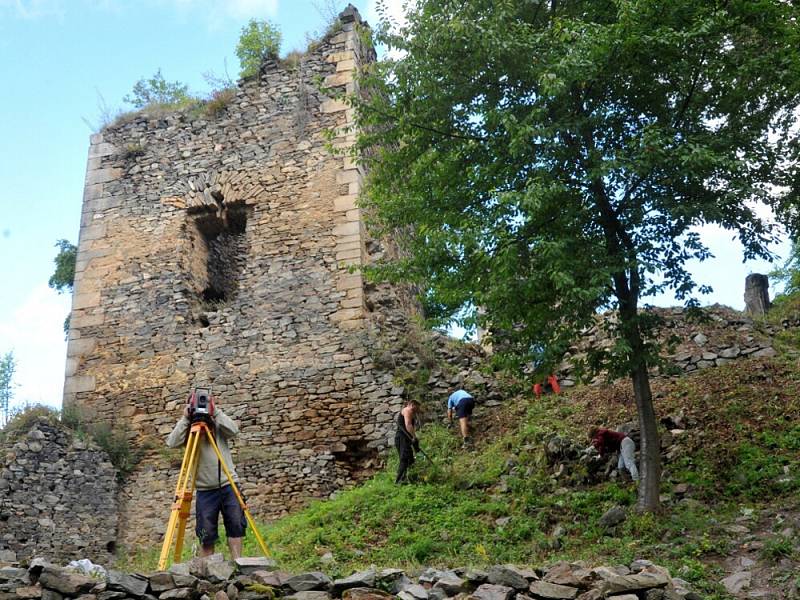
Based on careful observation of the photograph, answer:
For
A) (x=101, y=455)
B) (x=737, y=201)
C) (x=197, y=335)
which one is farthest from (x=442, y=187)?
(x=101, y=455)

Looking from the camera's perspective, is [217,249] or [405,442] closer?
[405,442]

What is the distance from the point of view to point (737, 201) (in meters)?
8.37

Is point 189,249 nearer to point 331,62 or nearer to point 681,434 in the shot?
point 331,62

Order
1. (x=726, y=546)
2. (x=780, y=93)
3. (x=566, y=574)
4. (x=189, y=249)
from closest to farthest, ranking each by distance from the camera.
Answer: (x=566, y=574)
(x=726, y=546)
(x=780, y=93)
(x=189, y=249)

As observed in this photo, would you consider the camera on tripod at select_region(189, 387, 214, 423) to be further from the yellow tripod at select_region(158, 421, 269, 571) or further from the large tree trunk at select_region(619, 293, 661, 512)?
the large tree trunk at select_region(619, 293, 661, 512)

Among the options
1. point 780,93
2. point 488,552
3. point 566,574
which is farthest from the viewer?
point 780,93

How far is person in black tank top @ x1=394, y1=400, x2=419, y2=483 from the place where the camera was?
413 inches

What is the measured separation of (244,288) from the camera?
539 inches

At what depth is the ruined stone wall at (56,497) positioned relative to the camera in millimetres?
11352

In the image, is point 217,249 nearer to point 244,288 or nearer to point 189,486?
point 244,288

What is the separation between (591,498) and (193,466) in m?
3.98

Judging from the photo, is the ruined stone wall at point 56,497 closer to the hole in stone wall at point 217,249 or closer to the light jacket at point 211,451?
the hole in stone wall at point 217,249

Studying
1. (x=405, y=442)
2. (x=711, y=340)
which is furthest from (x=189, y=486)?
(x=711, y=340)

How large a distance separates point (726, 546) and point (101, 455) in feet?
29.6
